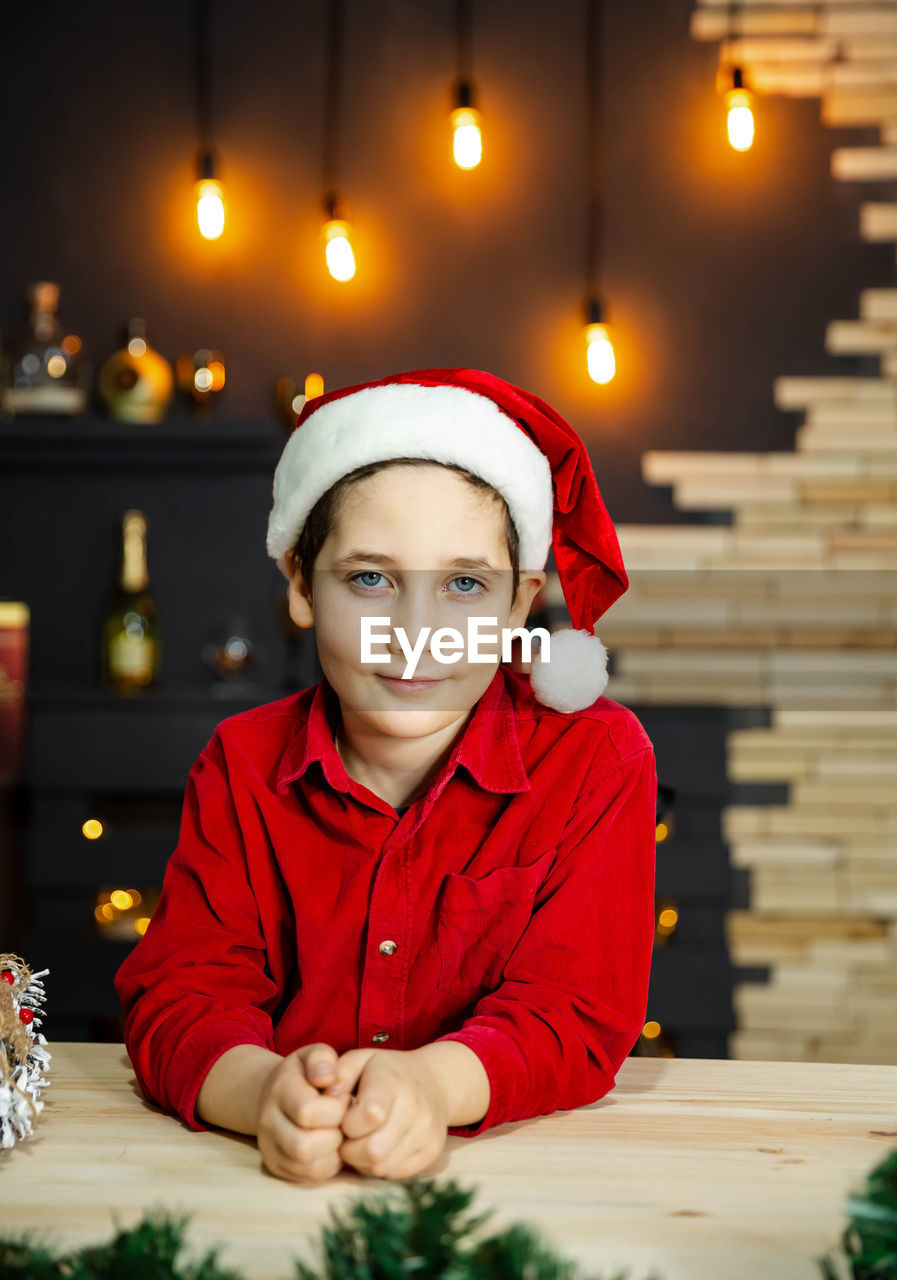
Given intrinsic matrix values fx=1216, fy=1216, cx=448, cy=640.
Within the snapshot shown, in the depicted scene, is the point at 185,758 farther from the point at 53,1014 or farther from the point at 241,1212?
the point at 241,1212

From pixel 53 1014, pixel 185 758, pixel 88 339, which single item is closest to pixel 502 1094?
pixel 185 758

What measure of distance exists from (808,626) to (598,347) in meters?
0.80

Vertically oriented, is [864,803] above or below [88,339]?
below

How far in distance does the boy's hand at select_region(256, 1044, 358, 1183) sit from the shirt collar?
29 cm

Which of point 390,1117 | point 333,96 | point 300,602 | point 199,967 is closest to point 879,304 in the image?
point 333,96

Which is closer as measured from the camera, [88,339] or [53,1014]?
[53,1014]

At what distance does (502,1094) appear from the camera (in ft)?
2.35

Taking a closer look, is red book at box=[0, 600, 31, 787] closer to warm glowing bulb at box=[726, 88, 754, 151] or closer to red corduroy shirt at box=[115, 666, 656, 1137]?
warm glowing bulb at box=[726, 88, 754, 151]

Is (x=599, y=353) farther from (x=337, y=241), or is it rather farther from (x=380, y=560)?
(x=380, y=560)

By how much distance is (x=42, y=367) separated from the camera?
2.70m

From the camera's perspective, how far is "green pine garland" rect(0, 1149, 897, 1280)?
1.54ft

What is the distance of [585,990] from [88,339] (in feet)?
7.90

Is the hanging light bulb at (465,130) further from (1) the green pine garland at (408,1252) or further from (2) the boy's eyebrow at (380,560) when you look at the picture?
(1) the green pine garland at (408,1252)

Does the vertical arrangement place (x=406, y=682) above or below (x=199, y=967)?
above
